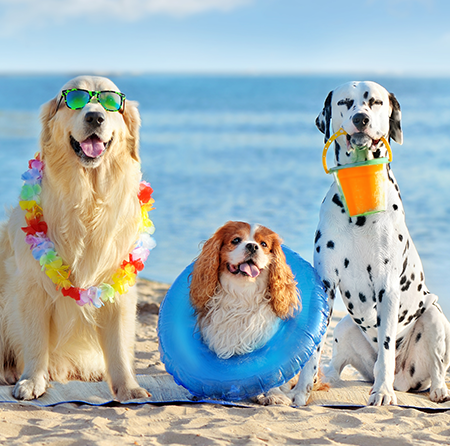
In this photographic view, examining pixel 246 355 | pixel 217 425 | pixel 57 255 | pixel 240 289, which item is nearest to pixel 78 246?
pixel 57 255

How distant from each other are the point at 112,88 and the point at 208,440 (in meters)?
2.37

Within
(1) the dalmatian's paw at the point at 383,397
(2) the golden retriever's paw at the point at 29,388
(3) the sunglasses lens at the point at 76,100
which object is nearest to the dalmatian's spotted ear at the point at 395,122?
(1) the dalmatian's paw at the point at 383,397

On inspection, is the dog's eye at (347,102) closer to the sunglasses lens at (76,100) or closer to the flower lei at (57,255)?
the flower lei at (57,255)

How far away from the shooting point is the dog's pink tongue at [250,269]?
4.21 m

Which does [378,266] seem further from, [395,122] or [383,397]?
[395,122]

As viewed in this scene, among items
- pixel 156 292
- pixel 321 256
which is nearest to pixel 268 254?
pixel 321 256

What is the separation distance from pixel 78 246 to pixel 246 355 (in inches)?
54.9

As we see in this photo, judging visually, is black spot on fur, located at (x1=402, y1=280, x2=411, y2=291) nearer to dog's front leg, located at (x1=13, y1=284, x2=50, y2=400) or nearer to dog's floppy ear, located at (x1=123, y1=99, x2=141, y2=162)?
dog's floppy ear, located at (x1=123, y1=99, x2=141, y2=162)

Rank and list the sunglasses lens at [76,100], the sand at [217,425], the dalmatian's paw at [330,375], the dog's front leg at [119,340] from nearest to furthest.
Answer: the sand at [217,425], the sunglasses lens at [76,100], the dog's front leg at [119,340], the dalmatian's paw at [330,375]

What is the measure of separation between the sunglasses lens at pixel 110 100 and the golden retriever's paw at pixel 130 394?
1.95m

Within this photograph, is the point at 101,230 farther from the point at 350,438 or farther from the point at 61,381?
the point at 350,438

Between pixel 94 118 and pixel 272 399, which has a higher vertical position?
pixel 94 118

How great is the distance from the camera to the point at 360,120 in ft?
13.6

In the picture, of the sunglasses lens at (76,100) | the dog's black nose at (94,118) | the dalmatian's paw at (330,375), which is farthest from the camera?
the dalmatian's paw at (330,375)
